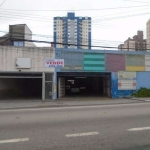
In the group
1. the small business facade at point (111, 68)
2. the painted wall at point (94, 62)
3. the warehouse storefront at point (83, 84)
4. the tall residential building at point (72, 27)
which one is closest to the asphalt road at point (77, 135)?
the small business facade at point (111, 68)

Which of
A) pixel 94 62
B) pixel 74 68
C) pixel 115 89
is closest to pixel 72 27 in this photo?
pixel 94 62

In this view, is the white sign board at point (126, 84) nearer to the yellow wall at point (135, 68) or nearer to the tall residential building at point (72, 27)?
the yellow wall at point (135, 68)

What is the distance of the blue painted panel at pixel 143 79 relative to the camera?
81.8 ft

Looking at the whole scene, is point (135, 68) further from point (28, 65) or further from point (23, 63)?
point (23, 63)

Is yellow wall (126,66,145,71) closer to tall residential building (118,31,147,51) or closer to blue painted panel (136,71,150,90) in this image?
blue painted panel (136,71,150,90)

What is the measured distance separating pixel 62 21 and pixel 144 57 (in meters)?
10.6

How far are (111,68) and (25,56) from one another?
9594 mm

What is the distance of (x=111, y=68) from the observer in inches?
943

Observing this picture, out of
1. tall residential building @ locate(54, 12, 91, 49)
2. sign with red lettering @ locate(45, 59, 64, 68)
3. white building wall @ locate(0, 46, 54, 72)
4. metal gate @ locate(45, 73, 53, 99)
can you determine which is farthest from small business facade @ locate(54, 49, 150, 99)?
tall residential building @ locate(54, 12, 91, 49)

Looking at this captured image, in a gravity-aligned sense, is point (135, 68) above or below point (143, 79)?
above

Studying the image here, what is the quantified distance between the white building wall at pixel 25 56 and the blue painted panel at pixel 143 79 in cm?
1031

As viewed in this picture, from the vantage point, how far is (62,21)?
24.1 meters

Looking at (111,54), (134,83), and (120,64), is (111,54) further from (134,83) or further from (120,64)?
(134,83)

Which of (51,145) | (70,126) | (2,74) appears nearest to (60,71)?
(2,74)
